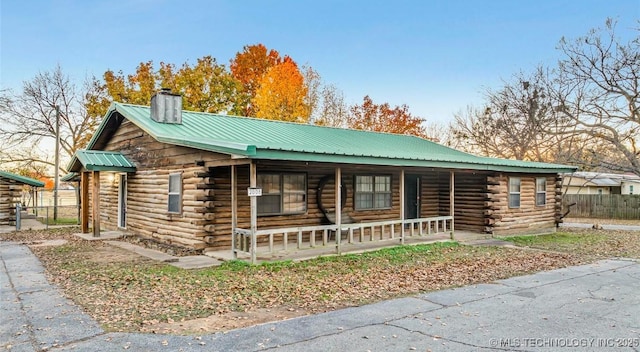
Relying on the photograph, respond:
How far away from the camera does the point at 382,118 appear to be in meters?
37.6

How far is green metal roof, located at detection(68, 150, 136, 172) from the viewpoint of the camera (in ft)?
44.7

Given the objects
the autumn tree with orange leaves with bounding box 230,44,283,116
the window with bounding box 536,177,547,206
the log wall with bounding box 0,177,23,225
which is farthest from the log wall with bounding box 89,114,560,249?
the autumn tree with orange leaves with bounding box 230,44,283,116

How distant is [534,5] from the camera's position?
20297mm

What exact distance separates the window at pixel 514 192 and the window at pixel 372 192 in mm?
4662

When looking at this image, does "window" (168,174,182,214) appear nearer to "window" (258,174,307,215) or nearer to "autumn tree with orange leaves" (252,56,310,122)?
"window" (258,174,307,215)

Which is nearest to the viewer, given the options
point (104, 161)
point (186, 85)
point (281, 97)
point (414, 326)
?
point (414, 326)

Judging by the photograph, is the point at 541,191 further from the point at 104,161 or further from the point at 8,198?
the point at 8,198

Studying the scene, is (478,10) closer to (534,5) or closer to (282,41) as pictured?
(534,5)

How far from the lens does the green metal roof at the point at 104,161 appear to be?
1363 centimetres

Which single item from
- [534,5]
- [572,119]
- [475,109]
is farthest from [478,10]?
[475,109]

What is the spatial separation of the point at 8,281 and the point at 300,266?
562 centimetres

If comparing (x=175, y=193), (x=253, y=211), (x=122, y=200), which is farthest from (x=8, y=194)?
(x=253, y=211)

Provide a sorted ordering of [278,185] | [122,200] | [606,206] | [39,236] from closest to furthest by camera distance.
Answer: [278,185] → [39,236] → [122,200] → [606,206]

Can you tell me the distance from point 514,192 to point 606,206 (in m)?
15.6
